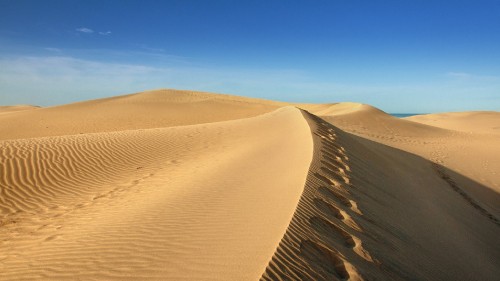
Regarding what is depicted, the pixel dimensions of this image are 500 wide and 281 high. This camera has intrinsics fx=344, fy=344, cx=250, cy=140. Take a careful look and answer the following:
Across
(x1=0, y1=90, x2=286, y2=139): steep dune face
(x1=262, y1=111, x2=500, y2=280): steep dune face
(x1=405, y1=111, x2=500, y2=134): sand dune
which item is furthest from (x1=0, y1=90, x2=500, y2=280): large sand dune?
(x1=405, y1=111, x2=500, y2=134): sand dune

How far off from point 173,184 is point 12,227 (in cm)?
310

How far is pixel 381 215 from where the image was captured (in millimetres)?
5578

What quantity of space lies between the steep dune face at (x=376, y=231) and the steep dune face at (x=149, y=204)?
0.28 meters

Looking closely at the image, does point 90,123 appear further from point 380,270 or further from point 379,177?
point 380,270

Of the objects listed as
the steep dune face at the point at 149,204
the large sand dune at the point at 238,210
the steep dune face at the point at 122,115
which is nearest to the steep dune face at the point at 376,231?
the large sand dune at the point at 238,210

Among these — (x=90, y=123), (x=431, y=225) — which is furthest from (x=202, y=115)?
(x=431, y=225)

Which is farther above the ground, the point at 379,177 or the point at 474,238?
the point at 379,177

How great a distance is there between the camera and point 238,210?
497 centimetres

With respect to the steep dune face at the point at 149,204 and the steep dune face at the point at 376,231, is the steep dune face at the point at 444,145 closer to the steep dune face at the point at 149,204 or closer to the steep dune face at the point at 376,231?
the steep dune face at the point at 376,231

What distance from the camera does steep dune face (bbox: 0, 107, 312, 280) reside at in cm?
371

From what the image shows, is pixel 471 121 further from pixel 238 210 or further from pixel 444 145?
pixel 238 210

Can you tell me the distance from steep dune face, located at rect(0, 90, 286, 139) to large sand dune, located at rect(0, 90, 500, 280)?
43.3ft

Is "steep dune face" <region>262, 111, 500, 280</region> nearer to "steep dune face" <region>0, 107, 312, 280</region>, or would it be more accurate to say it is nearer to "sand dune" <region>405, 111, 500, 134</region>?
"steep dune face" <region>0, 107, 312, 280</region>

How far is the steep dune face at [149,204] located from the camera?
3.71 metres
